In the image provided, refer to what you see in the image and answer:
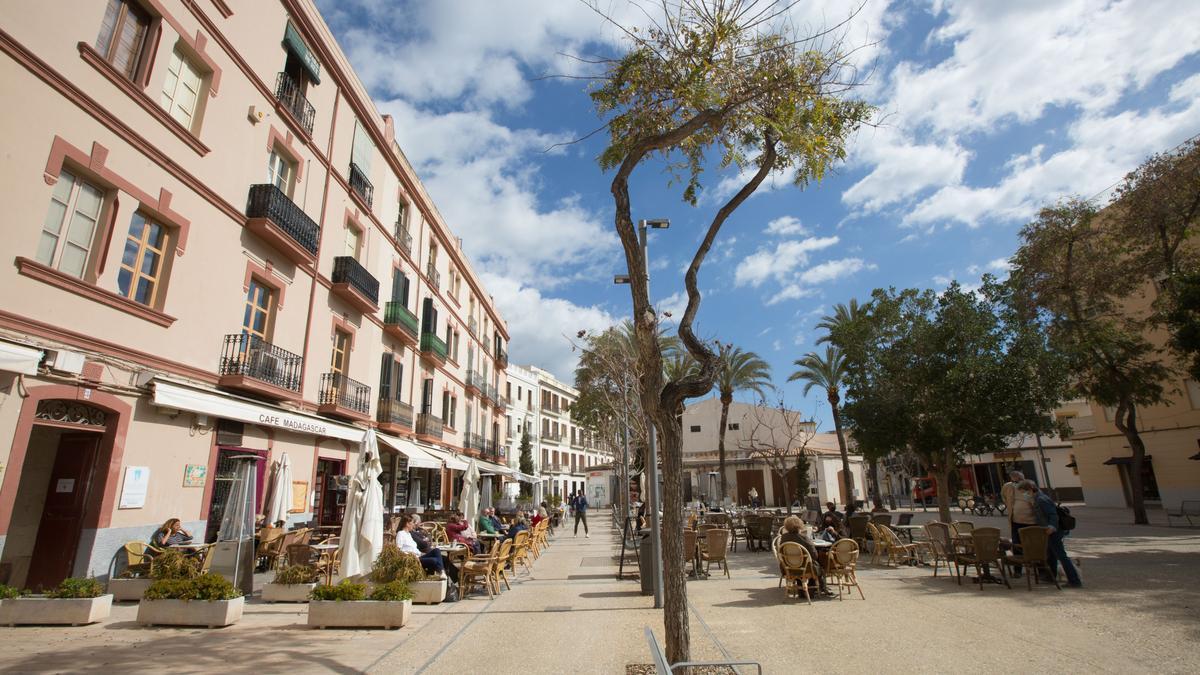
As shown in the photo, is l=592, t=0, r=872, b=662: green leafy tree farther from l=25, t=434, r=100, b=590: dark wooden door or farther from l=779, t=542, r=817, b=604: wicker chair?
l=25, t=434, r=100, b=590: dark wooden door

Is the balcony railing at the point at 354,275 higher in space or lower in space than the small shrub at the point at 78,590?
higher

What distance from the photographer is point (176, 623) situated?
6977 millimetres

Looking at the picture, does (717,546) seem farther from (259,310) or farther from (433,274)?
(433,274)

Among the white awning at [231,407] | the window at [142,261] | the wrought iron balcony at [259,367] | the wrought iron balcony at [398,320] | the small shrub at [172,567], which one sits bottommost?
the small shrub at [172,567]

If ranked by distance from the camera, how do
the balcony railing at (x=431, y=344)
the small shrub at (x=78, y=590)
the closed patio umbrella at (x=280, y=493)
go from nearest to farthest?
the small shrub at (x=78, y=590) → the closed patio umbrella at (x=280, y=493) → the balcony railing at (x=431, y=344)

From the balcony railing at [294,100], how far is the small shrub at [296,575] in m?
10.2

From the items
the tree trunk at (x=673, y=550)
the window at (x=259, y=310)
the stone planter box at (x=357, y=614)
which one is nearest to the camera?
the tree trunk at (x=673, y=550)

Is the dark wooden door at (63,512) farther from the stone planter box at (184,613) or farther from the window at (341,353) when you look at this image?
the window at (341,353)

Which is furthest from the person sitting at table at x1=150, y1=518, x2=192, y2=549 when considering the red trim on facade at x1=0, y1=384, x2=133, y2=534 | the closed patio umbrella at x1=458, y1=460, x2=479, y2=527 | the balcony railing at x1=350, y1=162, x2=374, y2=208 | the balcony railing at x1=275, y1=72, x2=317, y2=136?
the balcony railing at x1=350, y1=162, x2=374, y2=208

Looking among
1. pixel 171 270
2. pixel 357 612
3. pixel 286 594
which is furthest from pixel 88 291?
pixel 357 612

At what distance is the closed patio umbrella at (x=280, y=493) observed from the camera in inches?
470

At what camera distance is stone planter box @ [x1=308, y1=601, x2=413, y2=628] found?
708 cm

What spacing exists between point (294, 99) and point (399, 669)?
44.7 ft

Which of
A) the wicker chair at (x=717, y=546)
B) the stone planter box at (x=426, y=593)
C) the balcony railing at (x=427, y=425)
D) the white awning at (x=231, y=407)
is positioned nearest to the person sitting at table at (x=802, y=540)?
the wicker chair at (x=717, y=546)
